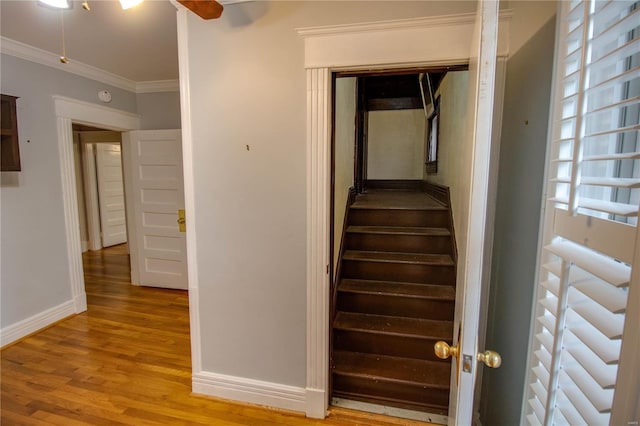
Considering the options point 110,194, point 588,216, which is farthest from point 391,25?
point 110,194

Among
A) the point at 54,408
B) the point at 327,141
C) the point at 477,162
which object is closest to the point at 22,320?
the point at 54,408

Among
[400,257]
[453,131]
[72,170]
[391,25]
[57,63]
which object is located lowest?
[400,257]

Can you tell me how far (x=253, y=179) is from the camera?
69.4 inches

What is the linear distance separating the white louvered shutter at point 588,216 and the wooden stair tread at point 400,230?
1.75m

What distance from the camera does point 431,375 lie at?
199cm

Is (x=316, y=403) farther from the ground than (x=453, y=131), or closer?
closer

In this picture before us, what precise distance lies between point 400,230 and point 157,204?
116 inches

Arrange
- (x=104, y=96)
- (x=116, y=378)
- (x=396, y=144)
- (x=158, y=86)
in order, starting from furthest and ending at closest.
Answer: (x=396, y=144) < (x=158, y=86) < (x=104, y=96) < (x=116, y=378)

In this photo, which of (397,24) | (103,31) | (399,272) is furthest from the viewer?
(399,272)

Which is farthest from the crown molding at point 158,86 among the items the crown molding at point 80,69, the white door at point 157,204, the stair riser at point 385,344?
the stair riser at point 385,344

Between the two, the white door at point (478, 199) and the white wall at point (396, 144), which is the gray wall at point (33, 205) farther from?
the white wall at point (396, 144)

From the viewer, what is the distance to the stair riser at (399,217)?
3004 millimetres

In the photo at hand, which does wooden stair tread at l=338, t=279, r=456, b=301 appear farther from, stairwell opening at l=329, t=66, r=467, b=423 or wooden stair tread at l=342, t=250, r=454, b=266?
wooden stair tread at l=342, t=250, r=454, b=266

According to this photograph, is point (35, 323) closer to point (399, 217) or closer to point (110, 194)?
point (399, 217)
